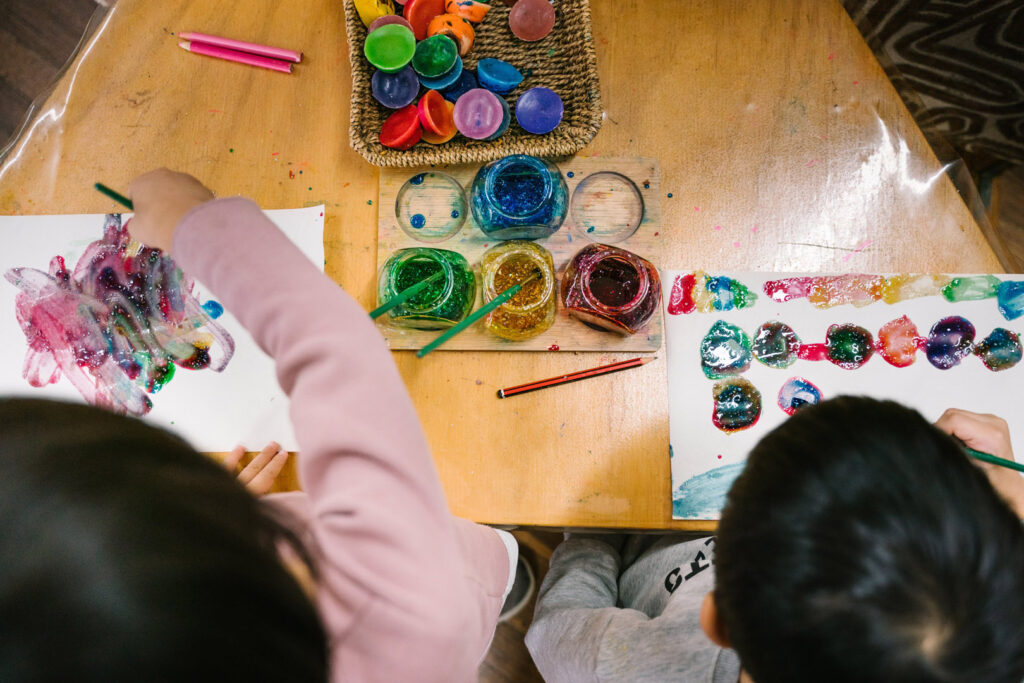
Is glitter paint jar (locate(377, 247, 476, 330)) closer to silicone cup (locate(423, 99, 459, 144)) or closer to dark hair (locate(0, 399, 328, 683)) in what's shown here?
silicone cup (locate(423, 99, 459, 144))

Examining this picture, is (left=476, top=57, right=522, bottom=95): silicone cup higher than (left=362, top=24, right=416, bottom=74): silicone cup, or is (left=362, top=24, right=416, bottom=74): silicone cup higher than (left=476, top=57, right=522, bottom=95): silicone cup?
(left=362, top=24, right=416, bottom=74): silicone cup

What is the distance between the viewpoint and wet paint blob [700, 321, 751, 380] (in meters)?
0.76

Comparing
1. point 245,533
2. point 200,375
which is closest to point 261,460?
point 200,375

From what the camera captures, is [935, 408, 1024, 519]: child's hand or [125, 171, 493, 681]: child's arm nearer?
[125, 171, 493, 681]: child's arm

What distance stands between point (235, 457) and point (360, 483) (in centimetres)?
35

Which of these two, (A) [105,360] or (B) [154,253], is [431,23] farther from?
(A) [105,360]

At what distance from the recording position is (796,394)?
0.75m

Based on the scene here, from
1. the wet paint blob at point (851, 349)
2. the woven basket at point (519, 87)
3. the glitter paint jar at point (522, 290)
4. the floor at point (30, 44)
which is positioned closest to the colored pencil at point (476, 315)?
the glitter paint jar at point (522, 290)

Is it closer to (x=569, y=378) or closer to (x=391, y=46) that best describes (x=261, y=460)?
(x=569, y=378)

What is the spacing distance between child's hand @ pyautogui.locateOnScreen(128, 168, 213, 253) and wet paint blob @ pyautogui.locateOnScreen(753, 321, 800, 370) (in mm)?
678

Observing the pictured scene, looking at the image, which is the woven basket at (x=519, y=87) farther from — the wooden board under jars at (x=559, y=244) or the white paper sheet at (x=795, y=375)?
the white paper sheet at (x=795, y=375)

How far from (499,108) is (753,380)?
47 centimetres

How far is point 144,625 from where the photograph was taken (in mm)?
327

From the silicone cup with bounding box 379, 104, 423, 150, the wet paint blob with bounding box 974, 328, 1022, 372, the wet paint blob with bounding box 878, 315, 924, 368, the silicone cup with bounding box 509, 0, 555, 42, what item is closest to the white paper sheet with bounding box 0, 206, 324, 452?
the silicone cup with bounding box 379, 104, 423, 150
